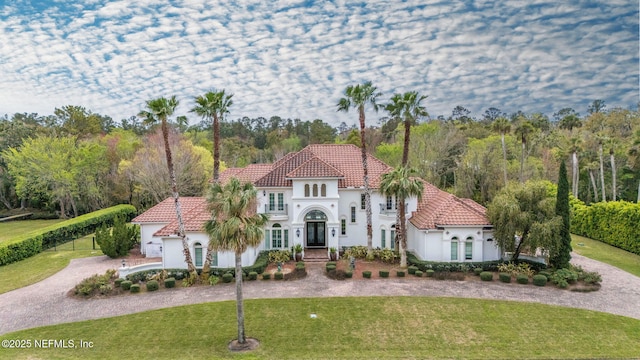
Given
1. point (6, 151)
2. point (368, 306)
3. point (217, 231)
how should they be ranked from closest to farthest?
point (217, 231) < point (368, 306) < point (6, 151)

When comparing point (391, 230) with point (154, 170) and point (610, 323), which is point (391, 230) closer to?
point (610, 323)

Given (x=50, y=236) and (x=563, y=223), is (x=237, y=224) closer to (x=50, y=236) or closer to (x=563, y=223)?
(x=563, y=223)

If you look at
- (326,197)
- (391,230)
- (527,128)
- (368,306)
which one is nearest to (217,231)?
(368,306)

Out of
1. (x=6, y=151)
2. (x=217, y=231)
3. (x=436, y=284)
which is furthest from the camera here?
(x=6, y=151)

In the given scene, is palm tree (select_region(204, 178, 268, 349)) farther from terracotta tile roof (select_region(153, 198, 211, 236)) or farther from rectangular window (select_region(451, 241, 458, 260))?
rectangular window (select_region(451, 241, 458, 260))

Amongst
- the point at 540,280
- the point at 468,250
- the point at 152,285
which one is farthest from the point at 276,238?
the point at 540,280

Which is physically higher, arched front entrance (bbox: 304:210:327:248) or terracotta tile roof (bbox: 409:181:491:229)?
terracotta tile roof (bbox: 409:181:491:229)

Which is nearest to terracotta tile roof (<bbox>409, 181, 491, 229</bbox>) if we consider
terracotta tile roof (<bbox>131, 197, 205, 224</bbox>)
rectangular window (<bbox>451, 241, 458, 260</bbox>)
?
rectangular window (<bbox>451, 241, 458, 260</bbox>)

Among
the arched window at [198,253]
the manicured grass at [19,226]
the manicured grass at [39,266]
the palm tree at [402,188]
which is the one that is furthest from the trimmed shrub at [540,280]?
the manicured grass at [19,226]
